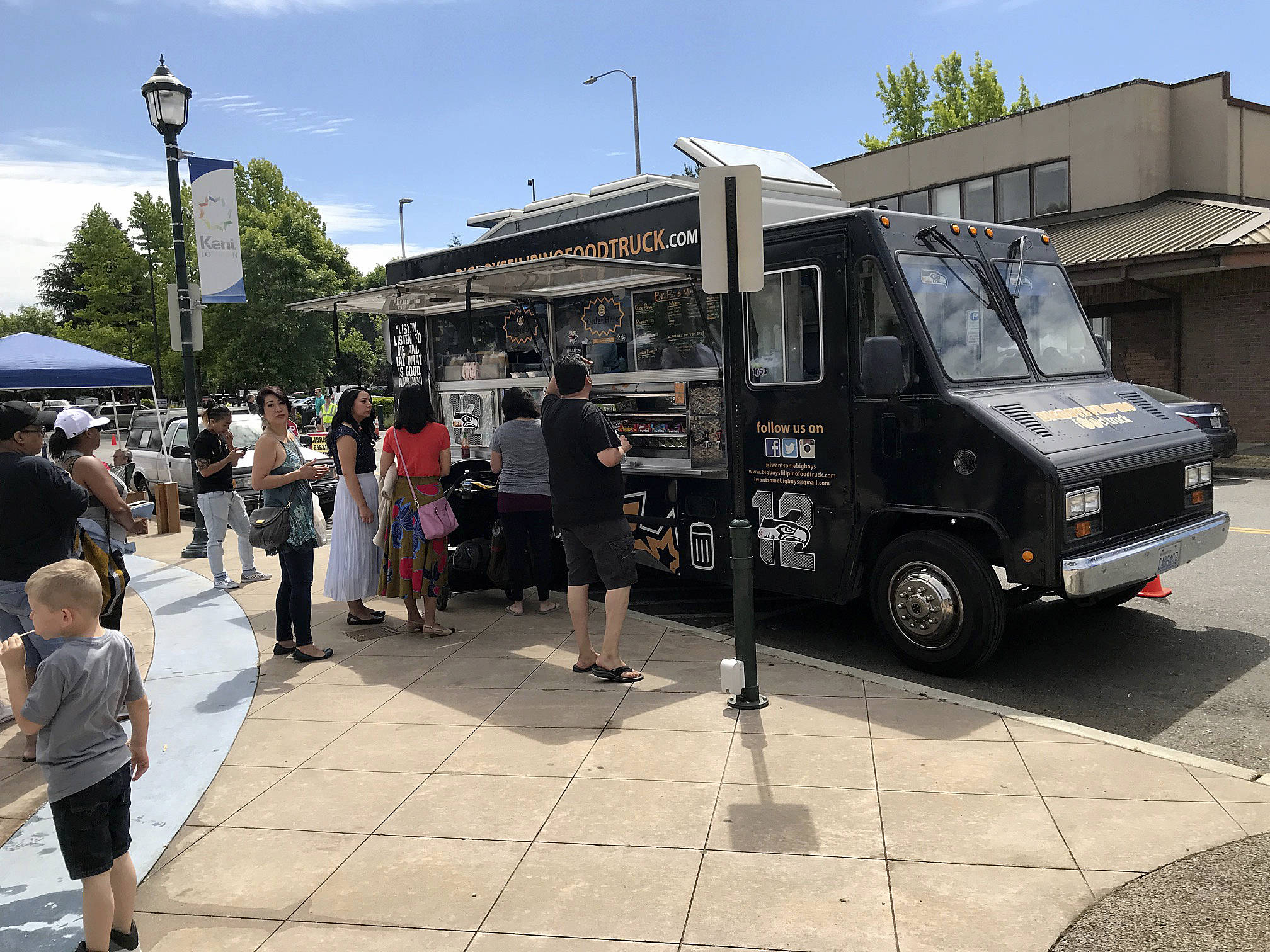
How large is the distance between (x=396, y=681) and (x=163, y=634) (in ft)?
8.25

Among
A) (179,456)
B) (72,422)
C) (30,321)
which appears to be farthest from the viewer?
(30,321)

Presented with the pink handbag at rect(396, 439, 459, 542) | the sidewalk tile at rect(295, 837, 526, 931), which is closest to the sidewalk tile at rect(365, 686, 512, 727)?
the pink handbag at rect(396, 439, 459, 542)

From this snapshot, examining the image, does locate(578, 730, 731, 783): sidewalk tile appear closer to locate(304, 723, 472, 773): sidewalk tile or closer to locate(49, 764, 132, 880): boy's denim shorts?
locate(304, 723, 472, 773): sidewalk tile

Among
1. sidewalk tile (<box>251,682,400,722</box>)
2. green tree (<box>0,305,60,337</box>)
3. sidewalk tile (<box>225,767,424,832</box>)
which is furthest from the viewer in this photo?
green tree (<box>0,305,60,337</box>)

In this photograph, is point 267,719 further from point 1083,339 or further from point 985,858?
point 1083,339

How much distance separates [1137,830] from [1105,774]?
53cm

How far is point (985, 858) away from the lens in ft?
11.8

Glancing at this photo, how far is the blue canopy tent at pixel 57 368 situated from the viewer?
36.0ft

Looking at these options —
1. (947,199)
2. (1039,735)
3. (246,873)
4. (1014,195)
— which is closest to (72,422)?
(246,873)

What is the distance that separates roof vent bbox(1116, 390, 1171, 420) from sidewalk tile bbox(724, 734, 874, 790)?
319cm

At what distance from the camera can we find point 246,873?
3727 mm

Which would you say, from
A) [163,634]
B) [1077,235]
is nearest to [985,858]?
[163,634]

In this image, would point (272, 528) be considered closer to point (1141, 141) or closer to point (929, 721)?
point (929, 721)

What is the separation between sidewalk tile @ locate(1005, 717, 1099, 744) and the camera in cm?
466
